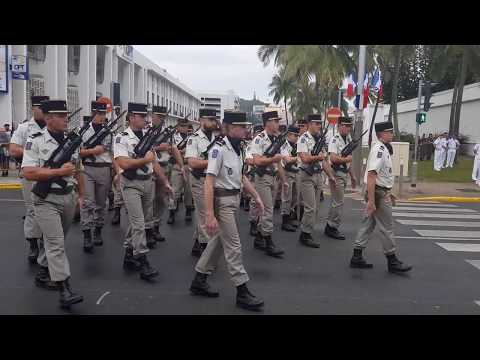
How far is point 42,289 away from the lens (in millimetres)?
5523

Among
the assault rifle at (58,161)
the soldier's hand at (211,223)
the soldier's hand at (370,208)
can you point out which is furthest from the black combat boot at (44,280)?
the soldier's hand at (370,208)

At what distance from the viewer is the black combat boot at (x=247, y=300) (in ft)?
16.4

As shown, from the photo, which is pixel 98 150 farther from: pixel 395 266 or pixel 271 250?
pixel 395 266

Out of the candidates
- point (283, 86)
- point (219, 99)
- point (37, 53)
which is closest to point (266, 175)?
point (37, 53)

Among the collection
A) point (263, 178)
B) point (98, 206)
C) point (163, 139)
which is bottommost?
point (98, 206)

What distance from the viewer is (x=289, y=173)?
982cm

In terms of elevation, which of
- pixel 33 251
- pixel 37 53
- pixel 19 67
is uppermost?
pixel 37 53

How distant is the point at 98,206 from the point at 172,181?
2.68 meters

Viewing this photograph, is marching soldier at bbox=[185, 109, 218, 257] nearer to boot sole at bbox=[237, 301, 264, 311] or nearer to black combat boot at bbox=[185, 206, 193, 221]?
boot sole at bbox=[237, 301, 264, 311]

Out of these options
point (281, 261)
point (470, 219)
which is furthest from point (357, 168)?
point (281, 261)

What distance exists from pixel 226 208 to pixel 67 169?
5.30ft
